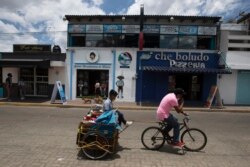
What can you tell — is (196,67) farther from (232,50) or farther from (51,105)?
(51,105)

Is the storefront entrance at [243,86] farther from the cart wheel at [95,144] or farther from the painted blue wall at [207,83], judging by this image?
the cart wheel at [95,144]

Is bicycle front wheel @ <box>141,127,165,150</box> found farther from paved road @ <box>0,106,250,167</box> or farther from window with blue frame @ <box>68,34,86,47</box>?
window with blue frame @ <box>68,34,86,47</box>

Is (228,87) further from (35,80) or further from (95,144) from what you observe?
(95,144)

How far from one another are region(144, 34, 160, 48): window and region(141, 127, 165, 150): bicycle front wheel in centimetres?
1420

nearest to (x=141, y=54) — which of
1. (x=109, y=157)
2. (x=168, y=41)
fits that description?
(x=168, y=41)

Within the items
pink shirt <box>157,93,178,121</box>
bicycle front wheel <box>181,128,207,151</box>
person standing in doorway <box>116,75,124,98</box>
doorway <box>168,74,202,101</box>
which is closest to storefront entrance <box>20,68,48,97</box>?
person standing in doorway <box>116,75,124,98</box>

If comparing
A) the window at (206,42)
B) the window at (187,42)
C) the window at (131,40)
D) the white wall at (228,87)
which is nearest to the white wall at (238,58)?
the white wall at (228,87)

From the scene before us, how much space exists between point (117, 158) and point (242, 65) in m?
16.3

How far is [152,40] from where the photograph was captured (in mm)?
21109

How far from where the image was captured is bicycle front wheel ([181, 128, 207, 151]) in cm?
742

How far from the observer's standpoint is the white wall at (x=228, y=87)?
67.7 feet

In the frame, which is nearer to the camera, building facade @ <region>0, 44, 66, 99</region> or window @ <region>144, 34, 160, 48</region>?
window @ <region>144, 34, 160, 48</region>

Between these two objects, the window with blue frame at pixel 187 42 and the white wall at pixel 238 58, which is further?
the window with blue frame at pixel 187 42

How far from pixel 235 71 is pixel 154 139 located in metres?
15.2
